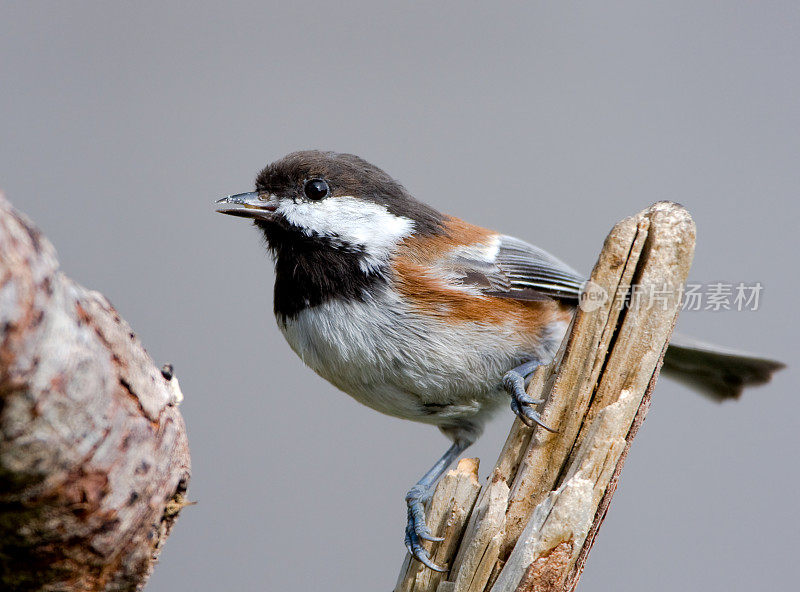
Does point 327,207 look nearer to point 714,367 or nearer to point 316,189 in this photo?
point 316,189

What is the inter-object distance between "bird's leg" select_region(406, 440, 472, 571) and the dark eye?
900mm

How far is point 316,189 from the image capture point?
1928mm

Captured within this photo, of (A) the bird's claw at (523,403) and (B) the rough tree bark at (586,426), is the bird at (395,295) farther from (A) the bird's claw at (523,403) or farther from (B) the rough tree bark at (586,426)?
(B) the rough tree bark at (586,426)

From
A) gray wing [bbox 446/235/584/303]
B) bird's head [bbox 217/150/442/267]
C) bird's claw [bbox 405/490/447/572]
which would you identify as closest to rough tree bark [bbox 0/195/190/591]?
bird's claw [bbox 405/490/447/572]

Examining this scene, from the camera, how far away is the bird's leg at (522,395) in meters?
1.55

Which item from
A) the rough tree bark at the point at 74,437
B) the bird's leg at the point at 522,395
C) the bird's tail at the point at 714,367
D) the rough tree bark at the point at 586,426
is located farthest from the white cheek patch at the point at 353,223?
the bird's tail at the point at 714,367

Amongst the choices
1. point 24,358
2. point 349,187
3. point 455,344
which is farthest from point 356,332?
point 24,358

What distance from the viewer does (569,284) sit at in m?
2.11

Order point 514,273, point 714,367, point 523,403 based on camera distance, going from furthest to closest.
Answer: point 714,367, point 514,273, point 523,403

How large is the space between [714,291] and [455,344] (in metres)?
0.96

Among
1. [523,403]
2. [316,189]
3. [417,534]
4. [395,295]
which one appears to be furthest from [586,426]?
[316,189]

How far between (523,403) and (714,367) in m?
1.03

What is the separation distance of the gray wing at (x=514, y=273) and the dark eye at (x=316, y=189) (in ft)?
1.35

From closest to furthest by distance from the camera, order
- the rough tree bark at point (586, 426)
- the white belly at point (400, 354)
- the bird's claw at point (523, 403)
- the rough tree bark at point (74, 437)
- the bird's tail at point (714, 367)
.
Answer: the rough tree bark at point (74, 437) → the rough tree bark at point (586, 426) → the bird's claw at point (523, 403) → the white belly at point (400, 354) → the bird's tail at point (714, 367)
